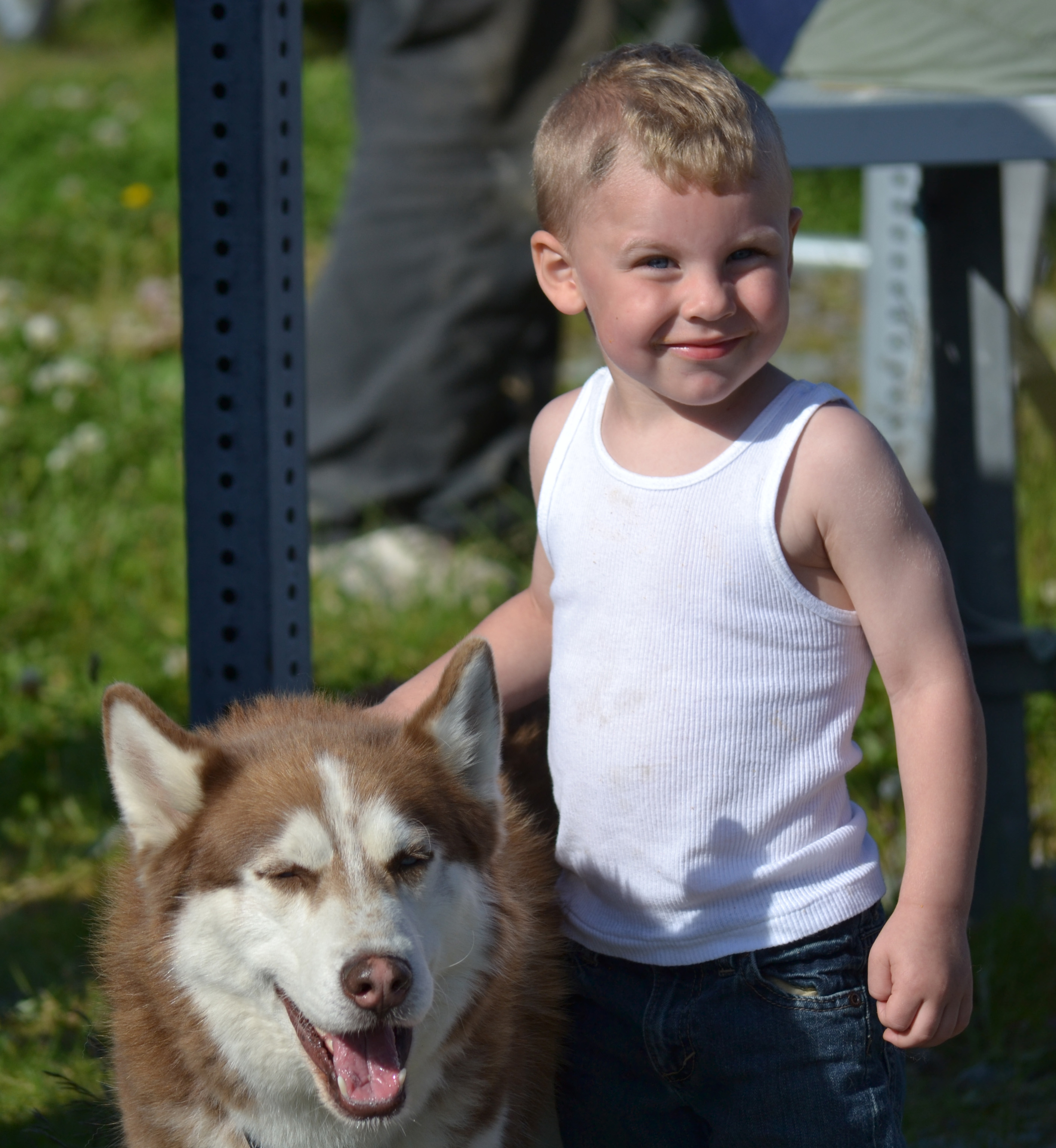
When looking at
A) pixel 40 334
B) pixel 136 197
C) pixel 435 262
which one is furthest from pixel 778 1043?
pixel 136 197

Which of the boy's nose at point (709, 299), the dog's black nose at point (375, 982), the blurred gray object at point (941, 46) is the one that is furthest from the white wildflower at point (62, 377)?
the dog's black nose at point (375, 982)

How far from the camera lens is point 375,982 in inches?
63.6

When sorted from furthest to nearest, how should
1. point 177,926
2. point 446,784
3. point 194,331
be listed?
point 194,331, point 446,784, point 177,926

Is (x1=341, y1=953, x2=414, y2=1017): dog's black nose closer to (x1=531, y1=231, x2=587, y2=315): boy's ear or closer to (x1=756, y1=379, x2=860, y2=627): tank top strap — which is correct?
(x1=756, y1=379, x2=860, y2=627): tank top strap

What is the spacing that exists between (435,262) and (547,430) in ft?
8.64

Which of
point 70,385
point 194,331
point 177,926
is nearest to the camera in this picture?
point 177,926

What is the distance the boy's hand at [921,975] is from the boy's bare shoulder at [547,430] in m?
0.83

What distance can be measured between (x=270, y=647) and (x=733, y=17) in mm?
1674

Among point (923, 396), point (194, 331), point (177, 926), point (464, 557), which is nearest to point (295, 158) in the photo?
point (194, 331)

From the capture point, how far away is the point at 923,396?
4.66 m

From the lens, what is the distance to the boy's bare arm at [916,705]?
5.83ft

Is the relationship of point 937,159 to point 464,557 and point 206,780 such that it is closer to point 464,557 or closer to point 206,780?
point 206,780

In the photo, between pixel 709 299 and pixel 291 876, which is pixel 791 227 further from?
pixel 291 876

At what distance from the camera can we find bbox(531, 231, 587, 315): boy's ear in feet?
6.48
